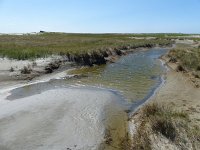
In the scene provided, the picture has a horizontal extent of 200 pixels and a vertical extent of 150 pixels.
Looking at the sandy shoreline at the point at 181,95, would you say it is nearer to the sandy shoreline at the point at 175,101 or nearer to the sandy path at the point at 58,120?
the sandy shoreline at the point at 175,101

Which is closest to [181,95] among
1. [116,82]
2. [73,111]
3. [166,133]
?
[73,111]

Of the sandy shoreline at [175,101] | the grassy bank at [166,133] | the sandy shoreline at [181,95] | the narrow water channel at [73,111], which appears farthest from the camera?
the sandy shoreline at [181,95]

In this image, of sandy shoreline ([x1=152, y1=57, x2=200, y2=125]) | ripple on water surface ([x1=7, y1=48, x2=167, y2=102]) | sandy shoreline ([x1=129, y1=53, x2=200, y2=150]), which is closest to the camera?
sandy shoreline ([x1=129, y1=53, x2=200, y2=150])

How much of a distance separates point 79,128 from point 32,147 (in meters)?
2.65

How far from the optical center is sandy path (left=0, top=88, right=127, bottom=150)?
12.5 meters

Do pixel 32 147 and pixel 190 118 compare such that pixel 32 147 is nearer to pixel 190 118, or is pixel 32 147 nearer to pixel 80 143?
pixel 80 143

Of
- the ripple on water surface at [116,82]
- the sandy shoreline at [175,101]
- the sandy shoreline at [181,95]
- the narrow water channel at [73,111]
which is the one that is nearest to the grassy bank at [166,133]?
the sandy shoreline at [175,101]

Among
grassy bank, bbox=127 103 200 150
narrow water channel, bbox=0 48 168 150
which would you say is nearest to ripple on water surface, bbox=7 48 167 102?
narrow water channel, bbox=0 48 168 150

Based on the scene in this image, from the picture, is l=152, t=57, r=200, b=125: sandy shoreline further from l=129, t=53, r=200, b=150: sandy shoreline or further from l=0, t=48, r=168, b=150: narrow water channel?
l=0, t=48, r=168, b=150: narrow water channel

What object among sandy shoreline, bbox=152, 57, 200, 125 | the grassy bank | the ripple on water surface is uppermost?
the grassy bank

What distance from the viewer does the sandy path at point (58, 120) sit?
12531 millimetres

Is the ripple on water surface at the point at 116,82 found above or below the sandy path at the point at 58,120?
below

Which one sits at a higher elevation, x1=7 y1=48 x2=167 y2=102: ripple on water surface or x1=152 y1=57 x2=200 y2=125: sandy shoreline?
x1=152 y1=57 x2=200 y2=125: sandy shoreline

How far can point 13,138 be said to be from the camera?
42.2 feet
